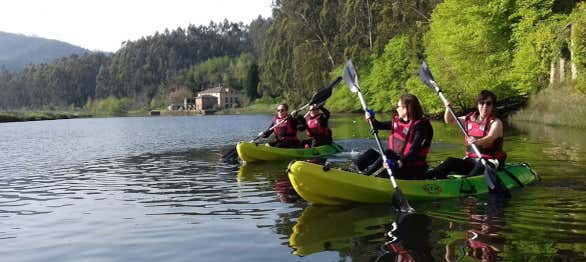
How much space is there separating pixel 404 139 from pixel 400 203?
133cm

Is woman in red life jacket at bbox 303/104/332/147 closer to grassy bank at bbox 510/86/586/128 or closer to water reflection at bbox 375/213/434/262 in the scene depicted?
water reflection at bbox 375/213/434/262

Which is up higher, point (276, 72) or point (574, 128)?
point (276, 72)

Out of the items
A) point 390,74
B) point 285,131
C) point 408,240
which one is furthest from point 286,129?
point 390,74

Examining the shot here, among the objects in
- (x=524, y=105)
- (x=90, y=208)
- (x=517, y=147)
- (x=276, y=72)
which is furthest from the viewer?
(x=276, y=72)

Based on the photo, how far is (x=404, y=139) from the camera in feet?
32.2

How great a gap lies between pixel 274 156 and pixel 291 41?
54.2m

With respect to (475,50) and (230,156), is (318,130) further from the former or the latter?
(475,50)

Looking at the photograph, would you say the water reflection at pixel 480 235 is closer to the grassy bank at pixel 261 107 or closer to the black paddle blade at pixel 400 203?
the black paddle blade at pixel 400 203

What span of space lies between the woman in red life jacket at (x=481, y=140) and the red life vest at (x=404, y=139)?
0.71 metres

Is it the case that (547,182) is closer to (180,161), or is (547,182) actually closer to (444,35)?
(180,161)

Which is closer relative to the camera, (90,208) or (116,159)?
(90,208)

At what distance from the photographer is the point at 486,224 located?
320 inches

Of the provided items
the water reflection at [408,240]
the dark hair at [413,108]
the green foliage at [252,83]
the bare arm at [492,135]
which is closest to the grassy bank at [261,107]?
the green foliage at [252,83]

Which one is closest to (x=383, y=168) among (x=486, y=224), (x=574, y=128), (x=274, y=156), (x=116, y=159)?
(x=486, y=224)
